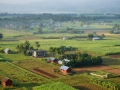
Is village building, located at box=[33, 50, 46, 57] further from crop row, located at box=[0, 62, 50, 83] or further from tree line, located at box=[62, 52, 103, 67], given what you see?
tree line, located at box=[62, 52, 103, 67]

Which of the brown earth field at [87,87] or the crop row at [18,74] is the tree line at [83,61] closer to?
the crop row at [18,74]

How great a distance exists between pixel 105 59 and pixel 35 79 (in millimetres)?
14396

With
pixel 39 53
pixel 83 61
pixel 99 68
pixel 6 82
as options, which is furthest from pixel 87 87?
pixel 39 53

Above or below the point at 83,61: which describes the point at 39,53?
above

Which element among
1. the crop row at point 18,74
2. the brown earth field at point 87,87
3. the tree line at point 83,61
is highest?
the tree line at point 83,61

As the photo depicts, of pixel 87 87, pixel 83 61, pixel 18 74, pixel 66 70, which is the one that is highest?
pixel 83 61

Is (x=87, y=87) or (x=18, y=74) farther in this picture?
(x=18, y=74)

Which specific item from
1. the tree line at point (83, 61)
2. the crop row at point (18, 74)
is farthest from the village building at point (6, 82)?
the tree line at point (83, 61)

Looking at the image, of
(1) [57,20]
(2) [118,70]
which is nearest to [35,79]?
(2) [118,70]

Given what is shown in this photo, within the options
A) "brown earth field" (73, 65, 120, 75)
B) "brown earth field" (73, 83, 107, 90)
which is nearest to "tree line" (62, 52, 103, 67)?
"brown earth field" (73, 65, 120, 75)

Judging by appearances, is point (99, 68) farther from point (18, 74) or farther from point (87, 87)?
point (18, 74)

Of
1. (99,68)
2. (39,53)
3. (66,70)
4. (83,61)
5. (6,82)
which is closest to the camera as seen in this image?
(6,82)

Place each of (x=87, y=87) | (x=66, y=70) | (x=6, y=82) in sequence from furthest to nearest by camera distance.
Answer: (x=66, y=70) < (x=87, y=87) < (x=6, y=82)

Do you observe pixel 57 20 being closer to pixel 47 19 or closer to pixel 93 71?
pixel 47 19
